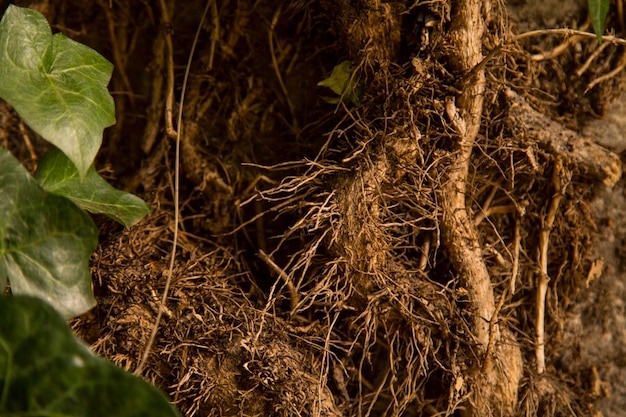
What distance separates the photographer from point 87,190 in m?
0.98

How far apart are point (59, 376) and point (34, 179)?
0.31 m

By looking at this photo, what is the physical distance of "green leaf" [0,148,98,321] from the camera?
0.84 meters

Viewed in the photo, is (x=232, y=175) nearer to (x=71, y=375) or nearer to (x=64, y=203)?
(x=64, y=203)

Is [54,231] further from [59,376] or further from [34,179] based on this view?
[59,376]

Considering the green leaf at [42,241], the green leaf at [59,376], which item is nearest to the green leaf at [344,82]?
the green leaf at [42,241]

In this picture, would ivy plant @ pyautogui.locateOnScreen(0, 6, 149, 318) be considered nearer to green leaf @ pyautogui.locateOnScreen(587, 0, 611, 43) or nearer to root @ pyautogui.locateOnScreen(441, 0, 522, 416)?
root @ pyautogui.locateOnScreen(441, 0, 522, 416)

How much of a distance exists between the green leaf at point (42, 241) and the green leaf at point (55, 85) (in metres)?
0.06

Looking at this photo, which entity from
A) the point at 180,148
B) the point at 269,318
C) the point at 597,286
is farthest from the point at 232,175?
the point at 597,286

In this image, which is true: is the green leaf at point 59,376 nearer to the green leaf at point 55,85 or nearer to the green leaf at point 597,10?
the green leaf at point 55,85

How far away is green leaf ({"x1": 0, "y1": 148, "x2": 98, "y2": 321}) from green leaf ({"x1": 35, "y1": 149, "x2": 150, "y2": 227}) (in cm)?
10

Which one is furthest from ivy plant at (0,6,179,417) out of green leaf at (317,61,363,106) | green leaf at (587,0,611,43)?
green leaf at (587,0,611,43)

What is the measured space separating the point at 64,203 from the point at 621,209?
39.5 inches

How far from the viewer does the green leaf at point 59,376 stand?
67cm

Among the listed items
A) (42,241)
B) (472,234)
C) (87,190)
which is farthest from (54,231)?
(472,234)
